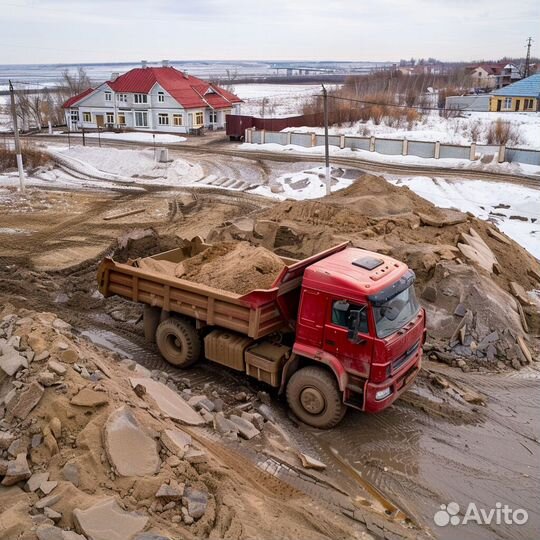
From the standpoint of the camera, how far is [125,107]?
50.7 metres

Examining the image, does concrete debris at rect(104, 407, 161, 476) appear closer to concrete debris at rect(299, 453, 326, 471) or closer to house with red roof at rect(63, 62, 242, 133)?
concrete debris at rect(299, 453, 326, 471)

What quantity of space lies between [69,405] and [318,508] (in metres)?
3.37

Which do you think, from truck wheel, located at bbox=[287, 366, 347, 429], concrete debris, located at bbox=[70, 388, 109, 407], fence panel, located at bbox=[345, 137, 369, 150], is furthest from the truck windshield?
fence panel, located at bbox=[345, 137, 369, 150]

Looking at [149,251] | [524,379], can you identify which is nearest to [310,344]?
[524,379]

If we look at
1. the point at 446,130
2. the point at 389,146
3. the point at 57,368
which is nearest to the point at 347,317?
the point at 57,368

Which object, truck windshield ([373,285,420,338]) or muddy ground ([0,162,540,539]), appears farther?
truck windshield ([373,285,420,338])

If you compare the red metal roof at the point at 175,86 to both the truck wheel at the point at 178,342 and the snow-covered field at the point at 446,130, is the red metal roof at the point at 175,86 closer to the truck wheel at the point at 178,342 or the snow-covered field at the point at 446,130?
the snow-covered field at the point at 446,130

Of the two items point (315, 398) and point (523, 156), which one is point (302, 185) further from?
point (315, 398)

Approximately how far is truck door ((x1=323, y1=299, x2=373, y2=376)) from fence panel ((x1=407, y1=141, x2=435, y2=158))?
28451 millimetres

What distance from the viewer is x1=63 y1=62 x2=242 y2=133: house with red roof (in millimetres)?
48625

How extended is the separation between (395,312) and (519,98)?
61154 millimetres

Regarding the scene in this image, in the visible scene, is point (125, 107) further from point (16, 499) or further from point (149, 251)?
point (16, 499)

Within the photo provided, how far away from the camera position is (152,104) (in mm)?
49375

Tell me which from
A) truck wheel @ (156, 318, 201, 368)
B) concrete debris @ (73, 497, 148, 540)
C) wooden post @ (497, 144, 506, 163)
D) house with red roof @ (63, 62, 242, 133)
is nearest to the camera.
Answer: concrete debris @ (73, 497, 148, 540)
